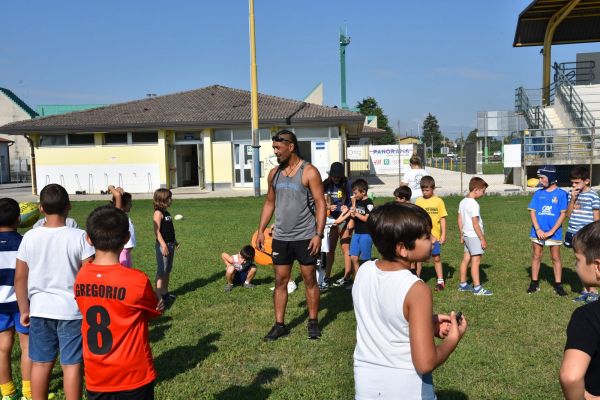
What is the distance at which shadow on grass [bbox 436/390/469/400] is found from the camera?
3977mm

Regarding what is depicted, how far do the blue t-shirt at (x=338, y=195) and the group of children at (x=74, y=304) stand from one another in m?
3.99

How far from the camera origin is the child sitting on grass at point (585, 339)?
189 cm

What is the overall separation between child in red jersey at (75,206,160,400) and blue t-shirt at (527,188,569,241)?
558cm

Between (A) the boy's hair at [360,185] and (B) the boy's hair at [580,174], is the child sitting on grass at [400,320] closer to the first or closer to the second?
(A) the boy's hair at [360,185]

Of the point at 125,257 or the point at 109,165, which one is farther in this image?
the point at 109,165

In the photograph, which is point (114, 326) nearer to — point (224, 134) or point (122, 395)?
point (122, 395)

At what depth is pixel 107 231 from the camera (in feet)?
9.52

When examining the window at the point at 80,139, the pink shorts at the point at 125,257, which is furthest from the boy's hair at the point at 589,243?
the window at the point at 80,139

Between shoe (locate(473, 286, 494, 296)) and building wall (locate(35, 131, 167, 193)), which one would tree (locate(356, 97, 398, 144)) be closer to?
building wall (locate(35, 131, 167, 193))

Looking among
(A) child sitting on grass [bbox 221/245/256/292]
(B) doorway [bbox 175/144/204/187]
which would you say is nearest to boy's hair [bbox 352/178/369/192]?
(A) child sitting on grass [bbox 221/245/256/292]

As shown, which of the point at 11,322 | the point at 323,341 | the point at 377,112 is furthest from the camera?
the point at 377,112

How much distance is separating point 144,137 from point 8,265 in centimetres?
2639

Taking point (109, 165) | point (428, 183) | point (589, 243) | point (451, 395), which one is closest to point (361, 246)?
point (428, 183)

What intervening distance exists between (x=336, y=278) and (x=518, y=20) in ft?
91.9
